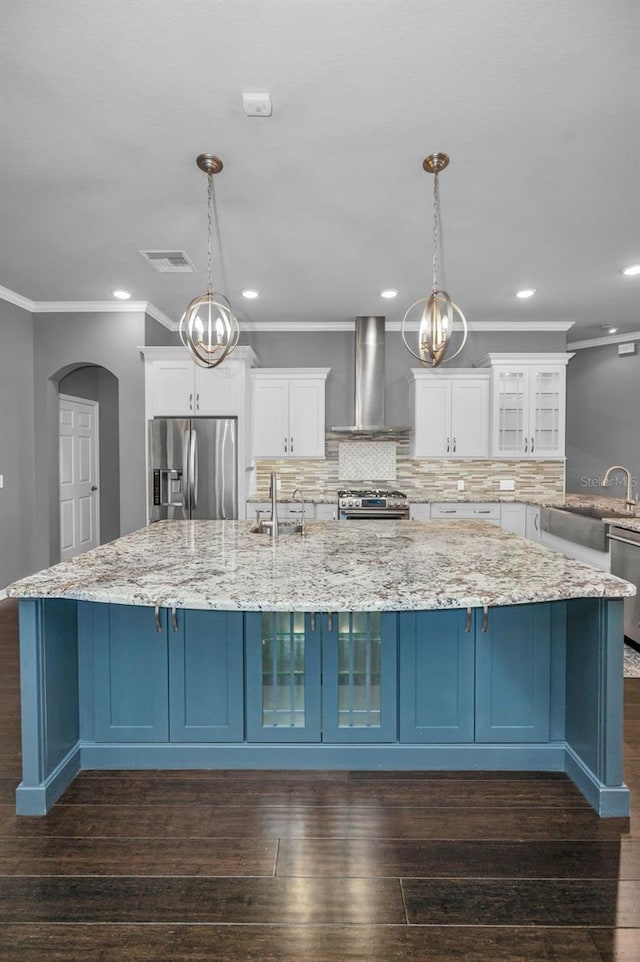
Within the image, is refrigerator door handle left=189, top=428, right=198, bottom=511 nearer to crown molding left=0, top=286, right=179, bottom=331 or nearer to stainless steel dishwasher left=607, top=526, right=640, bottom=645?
crown molding left=0, top=286, right=179, bottom=331

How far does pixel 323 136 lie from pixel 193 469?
3198 millimetres

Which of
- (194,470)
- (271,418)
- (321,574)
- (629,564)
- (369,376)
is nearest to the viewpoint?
(321,574)

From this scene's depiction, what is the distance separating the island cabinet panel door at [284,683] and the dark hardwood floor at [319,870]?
0.18m

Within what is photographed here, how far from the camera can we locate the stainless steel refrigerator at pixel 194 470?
16.4ft

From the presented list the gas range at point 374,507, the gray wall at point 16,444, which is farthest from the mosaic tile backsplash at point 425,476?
the gray wall at point 16,444

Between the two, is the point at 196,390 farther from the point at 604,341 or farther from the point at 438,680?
the point at 604,341

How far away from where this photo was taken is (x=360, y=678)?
2254 mm

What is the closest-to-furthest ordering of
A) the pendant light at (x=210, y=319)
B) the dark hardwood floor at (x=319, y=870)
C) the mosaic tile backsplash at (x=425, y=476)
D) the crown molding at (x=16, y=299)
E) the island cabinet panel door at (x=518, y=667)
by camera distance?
the dark hardwood floor at (x=319, y=870) → the island cabinet panel door at (x=518, y=667) → the pendant light at (x=210, y=319) → the crown molding at (x=16, y=299) → the mosaic tile backsplash at (x=425, y=476)

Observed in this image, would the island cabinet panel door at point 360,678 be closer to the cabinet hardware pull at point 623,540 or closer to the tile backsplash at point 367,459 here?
the cabinet hardware pull at point 623,540

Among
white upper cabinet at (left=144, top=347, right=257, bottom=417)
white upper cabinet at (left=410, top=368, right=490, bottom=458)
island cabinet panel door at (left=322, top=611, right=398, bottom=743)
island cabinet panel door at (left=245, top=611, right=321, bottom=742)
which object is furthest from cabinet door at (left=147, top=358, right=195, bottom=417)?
island cabinet panel door at (left=322, top=611, right=398, bottom=743)

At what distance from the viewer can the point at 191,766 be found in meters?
2.22

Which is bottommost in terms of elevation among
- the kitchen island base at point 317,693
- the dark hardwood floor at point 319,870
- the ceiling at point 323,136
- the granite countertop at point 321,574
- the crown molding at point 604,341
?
the dark hardwood floor at point 319,870

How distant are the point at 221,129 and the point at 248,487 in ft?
11.6

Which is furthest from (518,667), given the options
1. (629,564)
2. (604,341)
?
(604,341)
